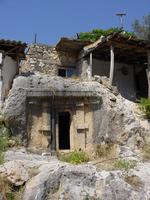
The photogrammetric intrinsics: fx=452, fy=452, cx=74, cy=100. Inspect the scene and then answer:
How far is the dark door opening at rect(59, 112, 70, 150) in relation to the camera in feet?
78.3

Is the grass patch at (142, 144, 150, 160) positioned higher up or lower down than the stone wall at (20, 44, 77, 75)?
lower down

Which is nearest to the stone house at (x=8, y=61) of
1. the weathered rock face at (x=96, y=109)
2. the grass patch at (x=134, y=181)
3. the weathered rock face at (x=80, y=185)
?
the weathered rock face at (x=96, y=109)

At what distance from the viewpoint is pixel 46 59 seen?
2684 centimetres

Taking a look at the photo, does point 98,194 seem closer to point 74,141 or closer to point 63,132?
point 74,141

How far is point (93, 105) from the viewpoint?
2272 centimetres

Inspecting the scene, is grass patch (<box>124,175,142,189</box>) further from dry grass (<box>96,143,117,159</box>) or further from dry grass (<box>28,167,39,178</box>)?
dry grass (<box>96,143,117,159</box>)

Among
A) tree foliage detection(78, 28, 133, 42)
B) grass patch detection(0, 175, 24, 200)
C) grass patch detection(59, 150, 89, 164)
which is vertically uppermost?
tree foliage detection(78, 28, 133, 42)

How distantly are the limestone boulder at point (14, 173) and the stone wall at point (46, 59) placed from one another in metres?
12.0

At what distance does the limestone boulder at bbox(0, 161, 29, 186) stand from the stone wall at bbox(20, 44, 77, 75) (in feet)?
39.4

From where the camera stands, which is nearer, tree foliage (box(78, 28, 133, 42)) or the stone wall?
the stone wall

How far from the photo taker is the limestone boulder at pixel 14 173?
47.8 feet

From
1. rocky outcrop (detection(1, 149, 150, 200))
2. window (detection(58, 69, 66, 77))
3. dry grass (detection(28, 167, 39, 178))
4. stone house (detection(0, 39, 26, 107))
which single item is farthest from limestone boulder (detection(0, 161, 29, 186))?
window (detection(58, 69, 66, 77))

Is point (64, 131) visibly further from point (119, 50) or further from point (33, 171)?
point (33, 171)

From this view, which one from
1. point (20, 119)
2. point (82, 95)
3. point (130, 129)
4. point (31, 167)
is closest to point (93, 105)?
point (82, 95)
